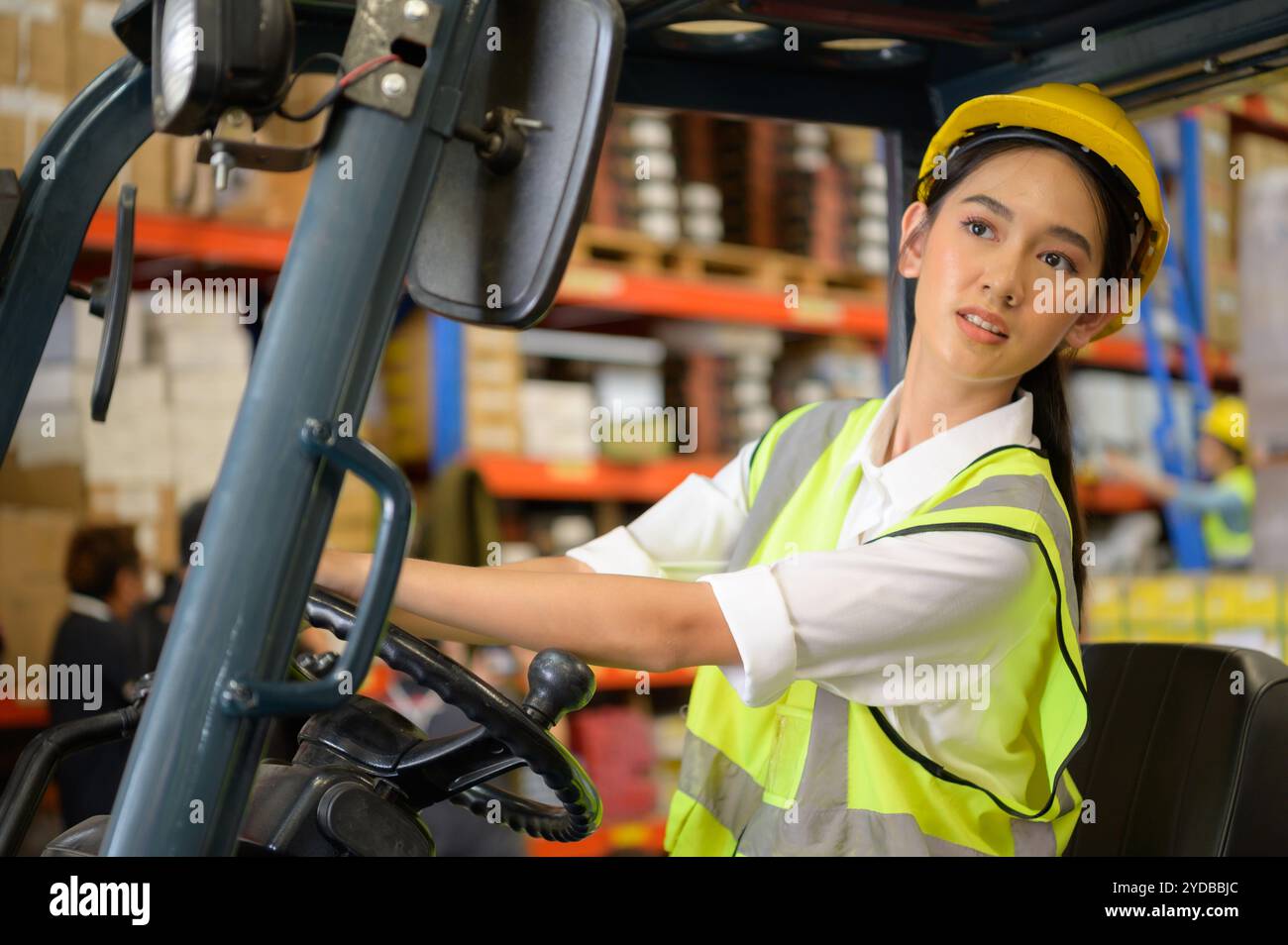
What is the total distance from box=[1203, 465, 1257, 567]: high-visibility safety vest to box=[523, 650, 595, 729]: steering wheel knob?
19.1ft

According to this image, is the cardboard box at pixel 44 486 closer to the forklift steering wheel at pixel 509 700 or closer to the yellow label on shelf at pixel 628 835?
the yellow label on shelf at pixel 628 835

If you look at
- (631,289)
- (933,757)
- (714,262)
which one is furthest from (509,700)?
(714,262)

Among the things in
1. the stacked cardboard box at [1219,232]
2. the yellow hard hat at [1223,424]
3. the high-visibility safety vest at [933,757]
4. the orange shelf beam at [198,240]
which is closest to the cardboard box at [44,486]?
the orange shelf beam at [198,240]

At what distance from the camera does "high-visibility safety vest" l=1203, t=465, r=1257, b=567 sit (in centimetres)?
651

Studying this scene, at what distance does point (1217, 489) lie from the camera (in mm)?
6555

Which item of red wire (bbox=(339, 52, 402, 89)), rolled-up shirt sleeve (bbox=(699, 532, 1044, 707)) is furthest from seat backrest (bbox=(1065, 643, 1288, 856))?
red wire (bbox=(339, 52, 402, 89))

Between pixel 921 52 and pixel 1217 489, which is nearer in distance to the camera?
pixel 921 52

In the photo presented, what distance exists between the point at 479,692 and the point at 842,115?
121 centimetres

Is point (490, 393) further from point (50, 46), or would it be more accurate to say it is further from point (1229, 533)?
point (1229, 533)

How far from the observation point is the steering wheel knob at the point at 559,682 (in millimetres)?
1327

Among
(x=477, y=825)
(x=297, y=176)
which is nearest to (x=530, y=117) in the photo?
(x=477, y=825)

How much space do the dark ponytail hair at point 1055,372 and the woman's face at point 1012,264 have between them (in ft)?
0.09

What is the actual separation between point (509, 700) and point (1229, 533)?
5876mm

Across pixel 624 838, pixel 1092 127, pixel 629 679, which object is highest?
pixel 1092 127
